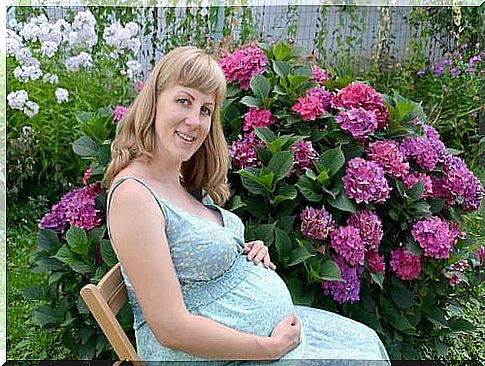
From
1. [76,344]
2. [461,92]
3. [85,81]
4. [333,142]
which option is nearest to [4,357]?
[76,344]

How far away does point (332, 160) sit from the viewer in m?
2.13

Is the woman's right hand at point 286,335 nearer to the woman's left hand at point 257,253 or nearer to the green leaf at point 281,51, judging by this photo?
the woman's left hand at point 257,253

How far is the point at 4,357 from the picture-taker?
122 inches

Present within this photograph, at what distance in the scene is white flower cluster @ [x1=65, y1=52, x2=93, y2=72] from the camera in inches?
142

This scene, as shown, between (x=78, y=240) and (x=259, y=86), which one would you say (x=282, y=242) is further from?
(x=78, y=240)

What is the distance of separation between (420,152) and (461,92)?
2067mm

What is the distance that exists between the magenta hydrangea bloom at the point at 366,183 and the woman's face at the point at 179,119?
0.60 m

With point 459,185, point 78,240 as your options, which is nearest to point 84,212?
point 78,240

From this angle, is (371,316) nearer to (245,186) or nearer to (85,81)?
(245,186)

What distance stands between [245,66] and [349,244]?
602mm

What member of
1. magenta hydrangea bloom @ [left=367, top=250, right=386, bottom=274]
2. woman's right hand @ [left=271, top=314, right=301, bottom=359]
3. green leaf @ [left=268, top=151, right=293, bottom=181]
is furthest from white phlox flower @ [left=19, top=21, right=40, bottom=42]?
woman's right hand @ [left=271, top=314, right=301, bottom=359]

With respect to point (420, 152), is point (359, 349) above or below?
below

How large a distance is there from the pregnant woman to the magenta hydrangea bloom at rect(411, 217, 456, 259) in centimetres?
53

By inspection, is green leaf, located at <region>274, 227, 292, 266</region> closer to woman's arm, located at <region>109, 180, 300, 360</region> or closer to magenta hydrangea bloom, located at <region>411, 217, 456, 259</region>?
magenta hydrangea bloom, located at <region>411, 217, 456, 259</region>
